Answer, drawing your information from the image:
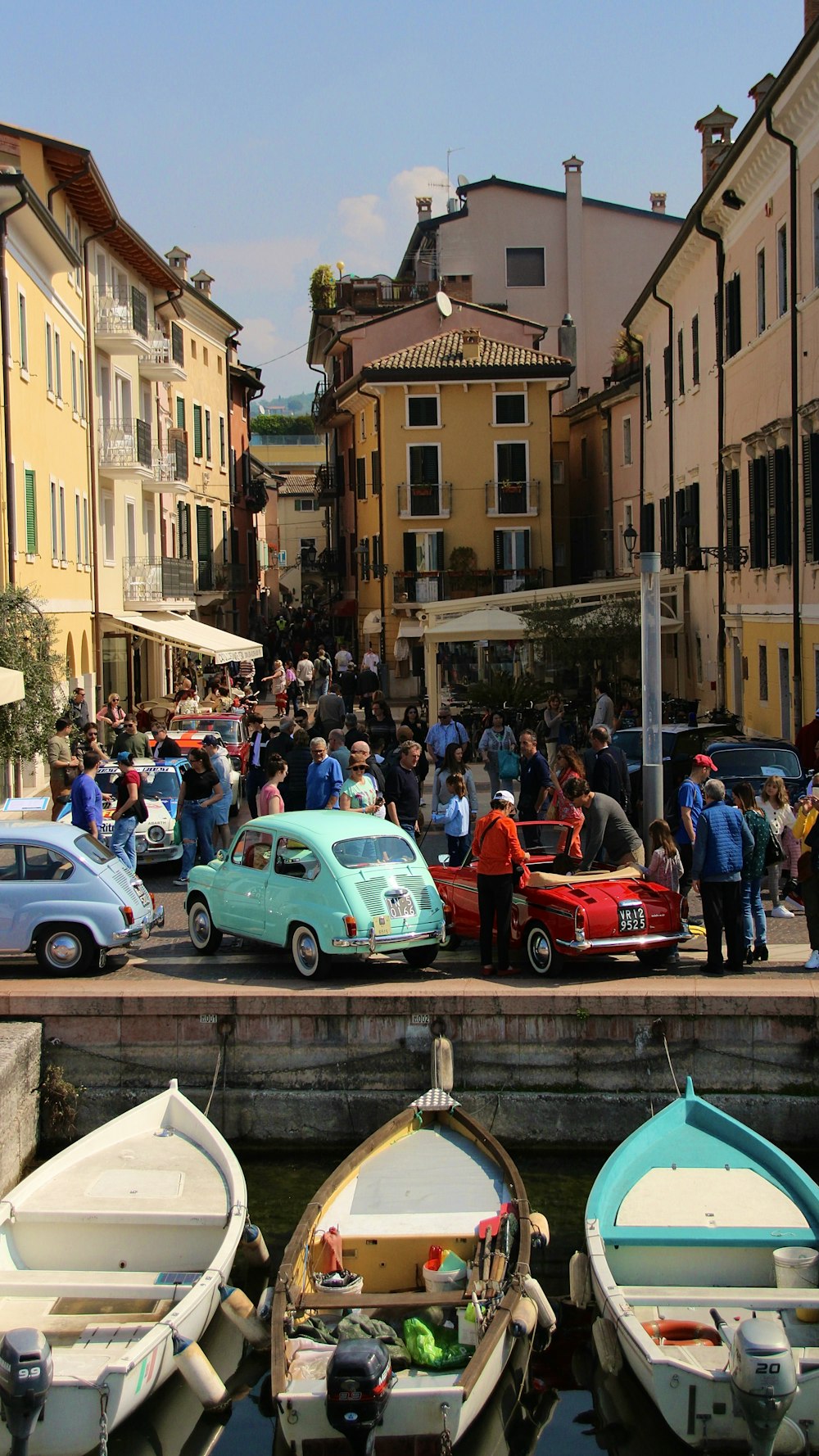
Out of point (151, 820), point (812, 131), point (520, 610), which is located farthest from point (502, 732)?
point (520, 610)

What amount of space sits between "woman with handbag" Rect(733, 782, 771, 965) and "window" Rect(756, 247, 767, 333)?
14940 mm

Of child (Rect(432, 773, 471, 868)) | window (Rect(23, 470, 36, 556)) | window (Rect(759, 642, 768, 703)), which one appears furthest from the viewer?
window (Rect(759, 642, 768, 703))

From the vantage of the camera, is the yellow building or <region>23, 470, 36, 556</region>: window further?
the yellow building

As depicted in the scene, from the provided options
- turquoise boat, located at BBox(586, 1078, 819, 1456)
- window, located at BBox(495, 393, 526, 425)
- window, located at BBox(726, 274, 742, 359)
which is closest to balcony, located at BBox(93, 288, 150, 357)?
window, located at BBox(495, 393, 526, 425)

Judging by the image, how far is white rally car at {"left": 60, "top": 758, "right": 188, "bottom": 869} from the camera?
791 inches

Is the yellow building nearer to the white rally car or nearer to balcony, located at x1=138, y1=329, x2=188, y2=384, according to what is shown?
balcony, located at x1=138, y1=329, x2=188, y2=384

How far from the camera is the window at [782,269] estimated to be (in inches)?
993

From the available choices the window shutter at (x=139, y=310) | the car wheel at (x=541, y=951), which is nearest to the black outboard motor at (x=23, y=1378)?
the car wheel at (x=541, y=951)

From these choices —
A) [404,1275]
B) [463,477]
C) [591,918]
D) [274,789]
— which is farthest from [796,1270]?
[463,477]

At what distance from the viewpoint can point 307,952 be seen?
1409 cm

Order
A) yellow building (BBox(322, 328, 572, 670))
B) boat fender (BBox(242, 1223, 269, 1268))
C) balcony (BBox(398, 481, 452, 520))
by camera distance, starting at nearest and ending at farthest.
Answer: boat fender (BBox(242, 1223, 269, 1268)) < yellow building (BBox(322, 328, 572, 670)) < balcony (BBox(398, 481, 452, 520))

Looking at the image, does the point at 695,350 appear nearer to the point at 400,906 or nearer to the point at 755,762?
the point at 755,762

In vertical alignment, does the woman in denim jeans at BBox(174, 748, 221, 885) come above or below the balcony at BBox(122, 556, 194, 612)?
below

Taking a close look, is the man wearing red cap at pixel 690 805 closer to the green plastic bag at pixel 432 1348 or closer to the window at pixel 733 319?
the green plastic bag at pixel 432 1348
